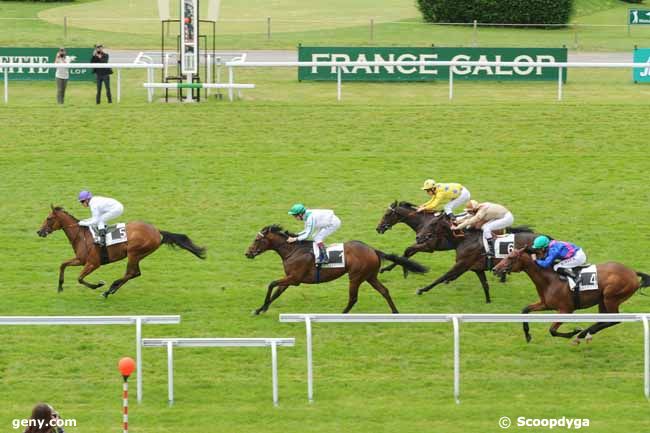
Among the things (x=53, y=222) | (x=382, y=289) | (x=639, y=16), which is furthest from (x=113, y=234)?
(x=639, y=16)

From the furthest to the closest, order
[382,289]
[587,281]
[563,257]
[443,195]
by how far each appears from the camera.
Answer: [443,195], [382,289], [563,257], [587,281]

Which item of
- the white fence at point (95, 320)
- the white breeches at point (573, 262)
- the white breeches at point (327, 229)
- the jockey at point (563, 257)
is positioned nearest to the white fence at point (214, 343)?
the white fence at point (95, 320)

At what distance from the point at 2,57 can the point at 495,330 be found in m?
17.0

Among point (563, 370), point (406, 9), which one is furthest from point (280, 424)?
point (406, 9)

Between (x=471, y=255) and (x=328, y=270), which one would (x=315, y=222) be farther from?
(x=471, y=255)

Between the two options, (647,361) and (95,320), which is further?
(647,361)

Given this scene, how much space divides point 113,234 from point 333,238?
3606mm

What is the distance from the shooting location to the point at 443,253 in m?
17.0

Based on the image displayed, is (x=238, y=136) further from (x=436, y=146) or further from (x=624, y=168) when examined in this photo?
(x=624, y=168)

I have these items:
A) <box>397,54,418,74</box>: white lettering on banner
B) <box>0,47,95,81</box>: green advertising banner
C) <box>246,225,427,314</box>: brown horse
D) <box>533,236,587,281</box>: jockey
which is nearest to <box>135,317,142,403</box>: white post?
<box>246,225,427,314</box>: brown horse

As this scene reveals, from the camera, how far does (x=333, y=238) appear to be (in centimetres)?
1714

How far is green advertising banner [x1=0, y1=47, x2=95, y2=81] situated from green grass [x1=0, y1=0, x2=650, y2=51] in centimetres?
645

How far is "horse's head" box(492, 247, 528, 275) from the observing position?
13117mm

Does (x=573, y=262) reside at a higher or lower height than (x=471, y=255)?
higher
